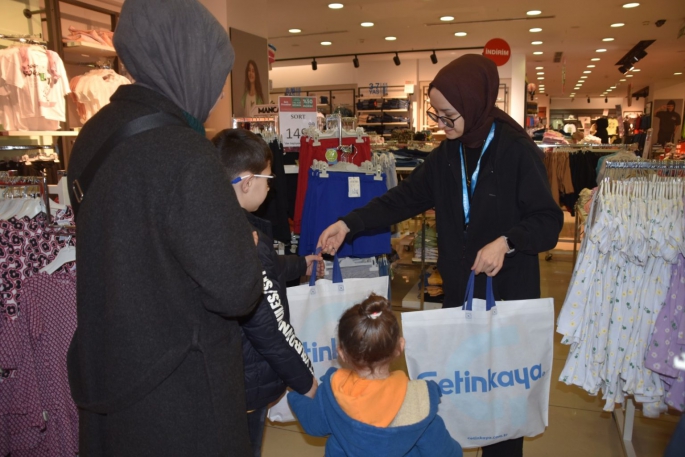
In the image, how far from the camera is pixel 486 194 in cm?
178

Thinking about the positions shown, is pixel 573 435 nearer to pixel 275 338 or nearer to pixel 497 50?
pixel 275 338

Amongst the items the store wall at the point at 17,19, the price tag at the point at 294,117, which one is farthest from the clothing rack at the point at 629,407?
the store wall at the point at 17,19

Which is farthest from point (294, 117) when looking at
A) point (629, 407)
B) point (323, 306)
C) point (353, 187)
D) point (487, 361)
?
point (629, 407)

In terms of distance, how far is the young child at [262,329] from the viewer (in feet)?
4.53

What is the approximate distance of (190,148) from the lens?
3.13ft

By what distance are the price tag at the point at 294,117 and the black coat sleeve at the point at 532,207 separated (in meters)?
2.69

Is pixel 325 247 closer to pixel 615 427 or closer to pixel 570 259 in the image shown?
pixel 615 427

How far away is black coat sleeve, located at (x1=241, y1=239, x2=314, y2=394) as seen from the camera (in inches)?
53.5

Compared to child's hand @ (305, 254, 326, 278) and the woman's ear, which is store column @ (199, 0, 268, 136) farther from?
the woman's ear

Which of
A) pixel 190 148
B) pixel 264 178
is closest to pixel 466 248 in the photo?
pixel 264 178

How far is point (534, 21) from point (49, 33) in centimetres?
797

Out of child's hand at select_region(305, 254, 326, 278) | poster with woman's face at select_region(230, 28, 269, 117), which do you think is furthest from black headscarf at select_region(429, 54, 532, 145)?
poster with woman's face at select_region(230, 28, 269, 117)

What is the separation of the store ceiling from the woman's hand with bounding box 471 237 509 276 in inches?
277

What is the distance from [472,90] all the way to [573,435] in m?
2.01
